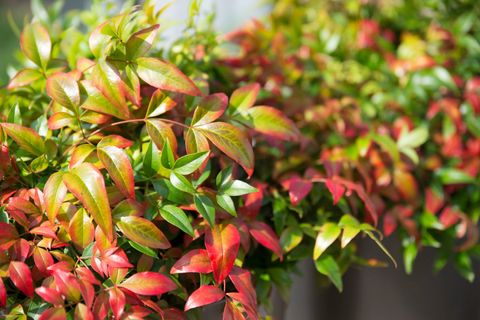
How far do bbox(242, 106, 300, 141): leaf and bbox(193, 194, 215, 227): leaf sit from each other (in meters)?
0.21

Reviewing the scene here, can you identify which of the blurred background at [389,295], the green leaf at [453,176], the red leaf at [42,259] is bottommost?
the blurred background at [389,295]

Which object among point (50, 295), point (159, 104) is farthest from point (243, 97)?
point (50, 295)

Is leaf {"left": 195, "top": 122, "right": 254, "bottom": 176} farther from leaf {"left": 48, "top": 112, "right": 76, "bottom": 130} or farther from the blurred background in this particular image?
the blurred background

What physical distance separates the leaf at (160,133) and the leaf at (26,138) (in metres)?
0.18

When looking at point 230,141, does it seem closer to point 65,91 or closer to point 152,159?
point 152,159

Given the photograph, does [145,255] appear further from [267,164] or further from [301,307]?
[301,307]

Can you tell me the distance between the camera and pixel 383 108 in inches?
62.8

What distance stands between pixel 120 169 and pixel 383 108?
974 mm

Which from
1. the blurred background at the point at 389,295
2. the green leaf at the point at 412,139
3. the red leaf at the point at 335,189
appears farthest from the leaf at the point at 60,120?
the green leaf at the point at 412,139

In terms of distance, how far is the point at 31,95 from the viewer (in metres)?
1.14

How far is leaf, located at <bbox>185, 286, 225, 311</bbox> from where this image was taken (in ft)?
2.76

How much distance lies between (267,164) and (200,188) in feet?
1.25

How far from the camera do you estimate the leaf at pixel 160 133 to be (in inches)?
35.3

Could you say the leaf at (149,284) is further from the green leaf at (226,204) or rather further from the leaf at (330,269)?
the leaf at (330,269)
